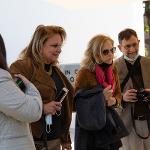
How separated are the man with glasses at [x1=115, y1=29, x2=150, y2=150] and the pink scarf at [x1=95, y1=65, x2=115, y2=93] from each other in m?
0.32

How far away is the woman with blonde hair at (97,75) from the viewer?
2.57m

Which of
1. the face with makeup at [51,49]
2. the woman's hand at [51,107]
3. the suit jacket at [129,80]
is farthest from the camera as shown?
the suit jacket at [129,80]

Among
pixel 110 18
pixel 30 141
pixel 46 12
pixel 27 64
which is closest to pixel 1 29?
pixel 46 12

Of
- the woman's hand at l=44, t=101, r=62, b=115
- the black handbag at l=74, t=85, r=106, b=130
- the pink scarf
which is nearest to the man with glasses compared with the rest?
the pink scarf

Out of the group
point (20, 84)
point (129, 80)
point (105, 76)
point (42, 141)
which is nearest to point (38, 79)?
point (42, 141)

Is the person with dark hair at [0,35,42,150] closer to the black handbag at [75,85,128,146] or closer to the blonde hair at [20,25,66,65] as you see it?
the blonde hair at [20,25,66,65]

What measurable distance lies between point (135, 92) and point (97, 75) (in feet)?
1.68

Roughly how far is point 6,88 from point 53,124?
2.53ft

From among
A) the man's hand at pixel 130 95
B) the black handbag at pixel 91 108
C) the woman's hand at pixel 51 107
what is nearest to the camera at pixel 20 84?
the woman's hand at pixel 51 107

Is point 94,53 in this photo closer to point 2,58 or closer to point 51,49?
point 51,49

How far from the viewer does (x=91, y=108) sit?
2529 mm

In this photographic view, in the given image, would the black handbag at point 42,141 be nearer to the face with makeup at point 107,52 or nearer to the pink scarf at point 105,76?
the pink scarf at point 105,76

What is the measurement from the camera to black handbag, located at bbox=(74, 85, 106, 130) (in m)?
2.49

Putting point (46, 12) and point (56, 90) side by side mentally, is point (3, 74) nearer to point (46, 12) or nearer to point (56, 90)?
point (56, 90)
